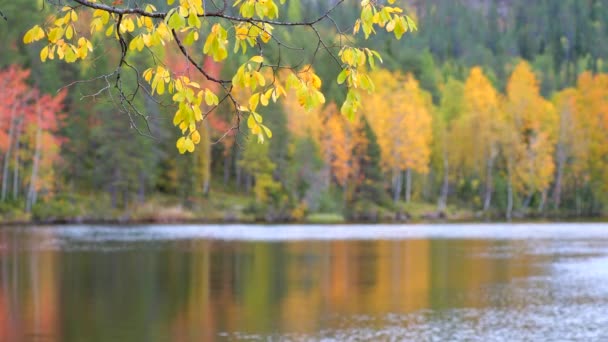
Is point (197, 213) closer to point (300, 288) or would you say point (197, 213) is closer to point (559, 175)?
point (559, 175)

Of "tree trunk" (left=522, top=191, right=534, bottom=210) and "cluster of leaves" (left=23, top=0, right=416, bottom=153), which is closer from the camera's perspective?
"cluster of leaves" (left=23, top=0, right=416, bottom=153)

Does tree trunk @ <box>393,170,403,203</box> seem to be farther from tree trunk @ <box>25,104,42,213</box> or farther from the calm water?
tree trunk @ <box>25,104,42,213</box>

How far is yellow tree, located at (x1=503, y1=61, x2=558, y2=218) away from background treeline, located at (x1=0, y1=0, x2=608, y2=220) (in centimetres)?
11

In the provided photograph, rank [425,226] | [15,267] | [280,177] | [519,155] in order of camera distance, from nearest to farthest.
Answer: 1. [15,267]
2. [425,226]
3. [280,177]
4. [519,155]

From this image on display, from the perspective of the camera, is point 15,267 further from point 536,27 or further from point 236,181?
point 536,27

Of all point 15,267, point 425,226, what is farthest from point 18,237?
point 425,226

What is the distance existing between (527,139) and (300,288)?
52086mm

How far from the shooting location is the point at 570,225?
57.5 metres

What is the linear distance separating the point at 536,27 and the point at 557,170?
81.8m

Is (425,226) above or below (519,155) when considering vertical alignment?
below

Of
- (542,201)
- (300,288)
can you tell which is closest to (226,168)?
(542,201)

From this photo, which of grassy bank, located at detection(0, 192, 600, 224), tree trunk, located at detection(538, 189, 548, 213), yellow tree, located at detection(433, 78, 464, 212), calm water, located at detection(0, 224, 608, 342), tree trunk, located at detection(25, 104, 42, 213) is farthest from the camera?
yellow tree, located at detection(433, 78, 464, 212)

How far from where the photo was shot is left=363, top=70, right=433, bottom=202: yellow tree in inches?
2717

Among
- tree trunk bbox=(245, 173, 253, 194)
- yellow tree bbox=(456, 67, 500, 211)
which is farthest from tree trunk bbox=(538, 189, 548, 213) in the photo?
tree trunk bbox=(245, 173, 253, 194)
